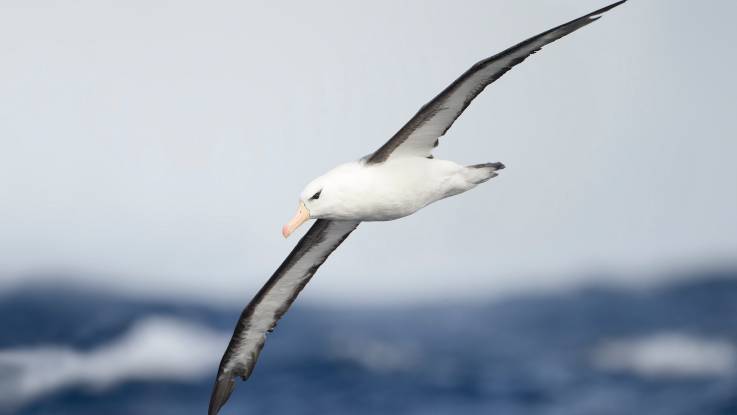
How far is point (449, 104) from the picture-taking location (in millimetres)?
10039

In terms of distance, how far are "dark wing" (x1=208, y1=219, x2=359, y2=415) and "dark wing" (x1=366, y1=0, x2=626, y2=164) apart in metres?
1.90

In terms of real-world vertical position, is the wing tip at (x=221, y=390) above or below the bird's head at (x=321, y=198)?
below

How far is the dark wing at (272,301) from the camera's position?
1194 cm

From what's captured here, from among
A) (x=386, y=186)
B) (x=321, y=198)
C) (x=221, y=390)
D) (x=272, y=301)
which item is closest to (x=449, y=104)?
(x=386, y=186)

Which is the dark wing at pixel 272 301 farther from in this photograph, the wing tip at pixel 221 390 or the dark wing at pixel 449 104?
the dark wing at pixel 449 104

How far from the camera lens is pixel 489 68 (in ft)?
31.8

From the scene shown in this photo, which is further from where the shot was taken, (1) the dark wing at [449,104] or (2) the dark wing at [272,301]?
(2) the dark wing at [272,301]

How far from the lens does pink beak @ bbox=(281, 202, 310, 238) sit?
9.88 meters

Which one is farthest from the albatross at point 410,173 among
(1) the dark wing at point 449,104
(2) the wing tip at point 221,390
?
(2) the wing tip at point 221,390

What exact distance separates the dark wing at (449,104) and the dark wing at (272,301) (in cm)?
190

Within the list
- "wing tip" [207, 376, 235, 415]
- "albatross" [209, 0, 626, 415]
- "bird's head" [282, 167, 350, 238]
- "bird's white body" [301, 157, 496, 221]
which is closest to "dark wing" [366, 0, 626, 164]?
"albatross" [209, 0, 626, 415]

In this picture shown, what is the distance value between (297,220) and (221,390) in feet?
11.8

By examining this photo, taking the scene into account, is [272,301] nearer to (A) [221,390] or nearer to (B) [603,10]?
(A) [221,390]

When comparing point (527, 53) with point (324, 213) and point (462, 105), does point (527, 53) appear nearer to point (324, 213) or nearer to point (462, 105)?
point (462, 105)
